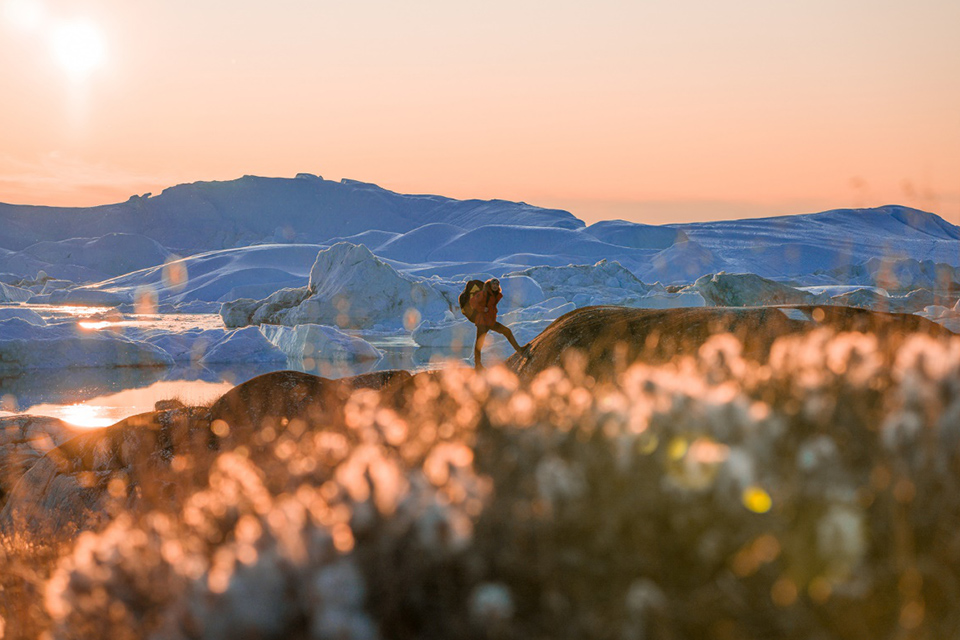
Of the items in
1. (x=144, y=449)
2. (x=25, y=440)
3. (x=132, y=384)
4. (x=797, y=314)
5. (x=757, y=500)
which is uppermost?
(x=797, y=314)

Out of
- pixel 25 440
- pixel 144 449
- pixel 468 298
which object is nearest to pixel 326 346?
pixel 25 440

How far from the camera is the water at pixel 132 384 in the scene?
21.1 meters

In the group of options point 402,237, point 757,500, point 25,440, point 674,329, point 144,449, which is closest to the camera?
point 757,500

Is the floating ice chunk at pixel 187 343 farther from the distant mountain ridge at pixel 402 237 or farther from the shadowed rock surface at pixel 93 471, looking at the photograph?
the distant mountain ridge at pixel 402 237

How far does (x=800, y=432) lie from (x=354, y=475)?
1642mm

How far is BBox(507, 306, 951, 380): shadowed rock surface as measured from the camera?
292 inches

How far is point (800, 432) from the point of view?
10.6 ft

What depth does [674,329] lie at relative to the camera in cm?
834

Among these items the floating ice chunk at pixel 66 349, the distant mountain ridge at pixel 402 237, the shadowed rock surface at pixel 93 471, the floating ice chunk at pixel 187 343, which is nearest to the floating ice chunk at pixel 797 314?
the shadowed rock surface at pixel 93 471

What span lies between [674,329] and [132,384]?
21.8 metres

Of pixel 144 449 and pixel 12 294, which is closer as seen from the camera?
pixel 144 449

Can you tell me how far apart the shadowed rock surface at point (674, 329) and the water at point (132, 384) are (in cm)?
1149

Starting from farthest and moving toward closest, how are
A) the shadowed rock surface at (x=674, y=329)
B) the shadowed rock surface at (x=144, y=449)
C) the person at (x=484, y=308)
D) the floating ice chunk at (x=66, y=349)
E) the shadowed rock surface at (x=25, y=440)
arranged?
the floating ice chunk at (x=66, y=349) < the shadowed rock surface at (x=25, y=440) < the person at (x=484, y=308) < the shadowed rock surface at (x=144, y=449) < the shadowed rock surface at (x=674, y=329)

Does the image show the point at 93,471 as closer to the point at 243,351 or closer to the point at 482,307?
the point at 482,307
